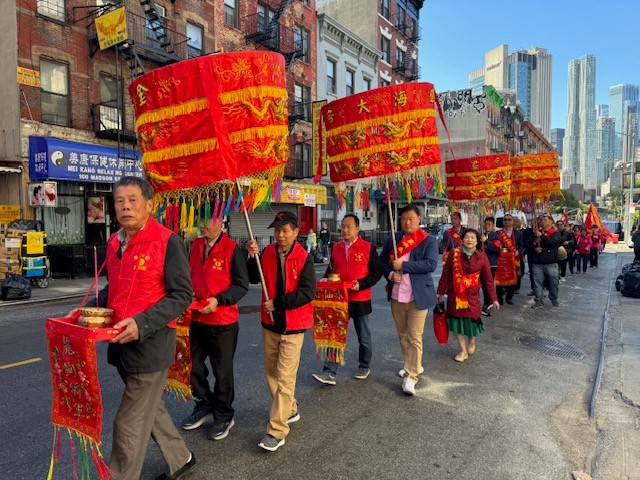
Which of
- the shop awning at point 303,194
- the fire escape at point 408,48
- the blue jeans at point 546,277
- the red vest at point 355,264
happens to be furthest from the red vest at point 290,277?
the fire escape at point 408,48

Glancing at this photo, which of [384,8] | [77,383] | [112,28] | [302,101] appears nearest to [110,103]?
[112,28]

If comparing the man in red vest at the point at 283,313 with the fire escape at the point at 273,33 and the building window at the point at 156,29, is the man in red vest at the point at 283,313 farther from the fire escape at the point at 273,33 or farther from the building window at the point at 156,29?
the fire escape at the point at 273,33

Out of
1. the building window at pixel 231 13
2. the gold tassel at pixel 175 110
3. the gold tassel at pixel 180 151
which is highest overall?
the building window at pixel 231 13

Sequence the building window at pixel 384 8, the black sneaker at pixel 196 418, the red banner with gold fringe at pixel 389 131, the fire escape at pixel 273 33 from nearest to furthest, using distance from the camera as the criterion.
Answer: the black sneaker at pixel 196 418
the red banner with gold fringe at pixel 389 131
the fire escape at pixel 273 33
the building window at pixel 384 8

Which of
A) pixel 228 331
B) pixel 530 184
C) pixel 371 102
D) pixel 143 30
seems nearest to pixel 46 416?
pixel 228 331

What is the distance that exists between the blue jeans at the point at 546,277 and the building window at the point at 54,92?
15167mm

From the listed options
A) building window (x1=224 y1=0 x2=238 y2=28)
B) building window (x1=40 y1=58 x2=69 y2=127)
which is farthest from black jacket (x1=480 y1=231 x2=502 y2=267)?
building window (x1=224 y1=0 x2=238 y2=28)

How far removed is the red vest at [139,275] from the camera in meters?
2.64

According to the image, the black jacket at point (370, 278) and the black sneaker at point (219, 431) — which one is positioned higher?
the black jacket at point (370, 278)

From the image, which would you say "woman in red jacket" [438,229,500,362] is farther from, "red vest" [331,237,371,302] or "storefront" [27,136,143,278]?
"storefront" [27,136,143,278]

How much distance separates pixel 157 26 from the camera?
17.7 m

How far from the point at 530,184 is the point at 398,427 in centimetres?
1148

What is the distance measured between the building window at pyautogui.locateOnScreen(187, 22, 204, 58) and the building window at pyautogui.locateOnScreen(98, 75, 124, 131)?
12.8 ft

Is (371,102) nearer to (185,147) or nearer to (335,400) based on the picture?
(185,147)
